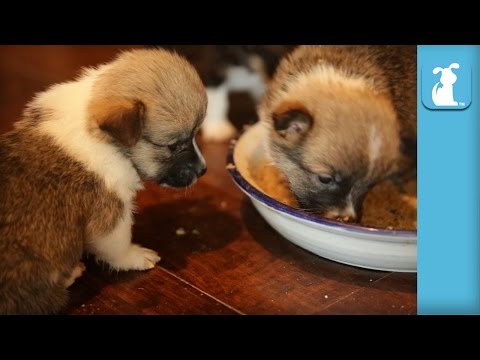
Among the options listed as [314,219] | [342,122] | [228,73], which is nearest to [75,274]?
[314,219]

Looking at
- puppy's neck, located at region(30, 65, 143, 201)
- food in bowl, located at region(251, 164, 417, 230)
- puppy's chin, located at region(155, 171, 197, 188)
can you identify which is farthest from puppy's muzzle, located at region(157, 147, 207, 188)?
food in bowl, located at region(251, 164, 417, 230)

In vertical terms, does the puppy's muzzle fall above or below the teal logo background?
below

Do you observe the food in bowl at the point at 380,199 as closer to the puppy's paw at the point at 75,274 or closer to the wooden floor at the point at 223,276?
the wooden floor at the point at 223,276

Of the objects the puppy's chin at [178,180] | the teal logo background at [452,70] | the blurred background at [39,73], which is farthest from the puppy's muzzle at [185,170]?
the blurred background at [39,73]

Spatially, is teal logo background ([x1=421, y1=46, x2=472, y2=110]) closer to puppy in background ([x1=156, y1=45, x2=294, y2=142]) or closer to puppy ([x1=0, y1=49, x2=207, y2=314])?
puppy ([x1=0, y1=49, x2=207, y2=314])

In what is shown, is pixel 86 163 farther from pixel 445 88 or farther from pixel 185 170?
pixel 445 88
